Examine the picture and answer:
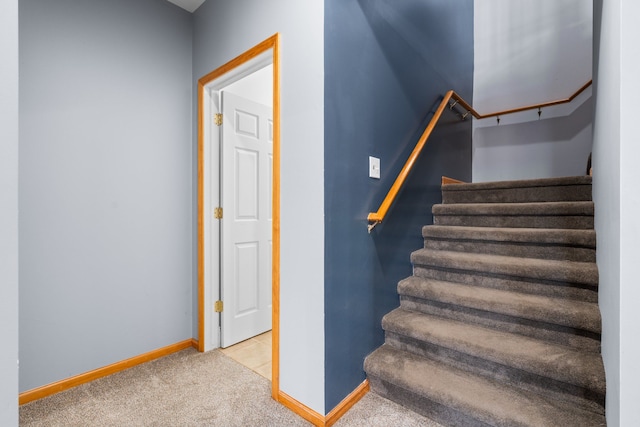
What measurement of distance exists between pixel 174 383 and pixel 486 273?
2.02m

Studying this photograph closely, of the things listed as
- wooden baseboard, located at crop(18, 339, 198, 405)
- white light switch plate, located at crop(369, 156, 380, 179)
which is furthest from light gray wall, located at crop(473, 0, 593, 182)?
wooden baseboard, located at crop(18, 339, 198, 405)

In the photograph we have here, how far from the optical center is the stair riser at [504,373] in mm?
1285

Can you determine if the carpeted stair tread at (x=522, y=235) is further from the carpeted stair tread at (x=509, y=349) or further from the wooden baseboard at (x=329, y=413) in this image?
the wooden baseboard at (x=329, y=413)

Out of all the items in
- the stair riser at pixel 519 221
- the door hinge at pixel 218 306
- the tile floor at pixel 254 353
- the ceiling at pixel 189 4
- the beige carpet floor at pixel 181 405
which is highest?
the ceiling at pixel 189 4

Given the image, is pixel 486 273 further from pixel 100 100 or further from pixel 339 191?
pixel 100 100

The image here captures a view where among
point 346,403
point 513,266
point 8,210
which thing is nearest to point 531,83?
point 513,266

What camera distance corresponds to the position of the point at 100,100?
1.87 metres

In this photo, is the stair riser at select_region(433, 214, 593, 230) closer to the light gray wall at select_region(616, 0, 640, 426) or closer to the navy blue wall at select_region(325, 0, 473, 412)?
the navy blue wall at select_region(325, 0, 473, 412)

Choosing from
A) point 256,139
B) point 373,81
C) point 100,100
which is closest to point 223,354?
point 256,139

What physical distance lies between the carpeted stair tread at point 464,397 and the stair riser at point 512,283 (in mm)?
595

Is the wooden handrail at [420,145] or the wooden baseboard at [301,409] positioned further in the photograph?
the wooden handrail at [420,145]

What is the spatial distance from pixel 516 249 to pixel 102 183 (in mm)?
2671

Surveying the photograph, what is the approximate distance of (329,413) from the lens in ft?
4.88

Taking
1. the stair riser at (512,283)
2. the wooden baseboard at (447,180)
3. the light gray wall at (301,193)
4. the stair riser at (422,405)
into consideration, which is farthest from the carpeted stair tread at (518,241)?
the light gray wall at (301,193)
